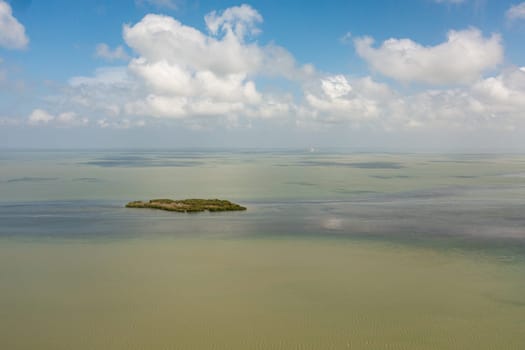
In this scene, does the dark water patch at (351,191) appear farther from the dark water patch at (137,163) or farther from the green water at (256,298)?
the dark water patch at (137,163)

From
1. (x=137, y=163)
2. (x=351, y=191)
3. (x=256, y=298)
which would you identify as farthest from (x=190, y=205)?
(x=137, y=163)

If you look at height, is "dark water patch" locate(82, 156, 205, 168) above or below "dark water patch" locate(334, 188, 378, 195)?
above

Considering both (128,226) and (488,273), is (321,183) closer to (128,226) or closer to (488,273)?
(128,226)

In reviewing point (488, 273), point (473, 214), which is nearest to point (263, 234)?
point (488, 273)

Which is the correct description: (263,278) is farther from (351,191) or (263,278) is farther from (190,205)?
(351,191)

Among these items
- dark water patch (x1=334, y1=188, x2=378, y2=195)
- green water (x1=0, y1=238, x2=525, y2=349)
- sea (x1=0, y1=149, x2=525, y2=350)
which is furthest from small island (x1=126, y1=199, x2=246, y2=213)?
dark water patch (x1=334, y1=188, x2=378, y2=195)

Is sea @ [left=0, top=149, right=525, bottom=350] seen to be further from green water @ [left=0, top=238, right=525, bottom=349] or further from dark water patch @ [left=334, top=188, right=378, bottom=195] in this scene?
dark water patch @ [left=334, top=188, right=378, bottom=195]

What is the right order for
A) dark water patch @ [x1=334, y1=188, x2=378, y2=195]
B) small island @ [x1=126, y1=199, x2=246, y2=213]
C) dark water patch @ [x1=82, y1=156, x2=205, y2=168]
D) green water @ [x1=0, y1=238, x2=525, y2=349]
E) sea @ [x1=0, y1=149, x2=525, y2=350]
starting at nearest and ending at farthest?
green water @ [x1=0, y1=238, x2=525, y2=349]
sea @ [x1=0, y1=149, x2=525, y2=350]
small island @ [x1=126, y1=199, x2=246, y2=213]
dark water patch @ [x1=334, y1=188, x2=378, y2=195]
dark water patch @ [x1=82, y1=156, x2=205, y2=168]

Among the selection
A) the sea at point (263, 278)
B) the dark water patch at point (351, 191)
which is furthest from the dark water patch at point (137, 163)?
the sea at point (263, 278)
